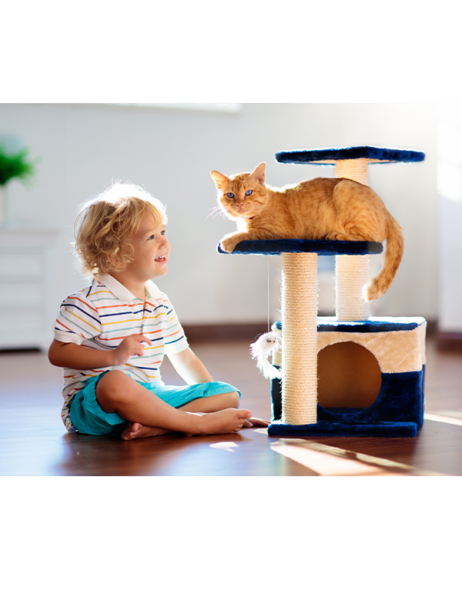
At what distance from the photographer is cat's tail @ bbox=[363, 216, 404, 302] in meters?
1.87

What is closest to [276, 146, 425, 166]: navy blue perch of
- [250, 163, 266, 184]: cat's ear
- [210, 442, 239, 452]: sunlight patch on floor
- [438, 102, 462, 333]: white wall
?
[250, 163, 266, 184]: cat's ear

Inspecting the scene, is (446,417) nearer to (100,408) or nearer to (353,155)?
(353,155)

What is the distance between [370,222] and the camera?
5.95 ft

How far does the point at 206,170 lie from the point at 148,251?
3.03 m

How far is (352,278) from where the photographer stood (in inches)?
83.0

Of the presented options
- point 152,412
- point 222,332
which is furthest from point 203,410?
point 222,332

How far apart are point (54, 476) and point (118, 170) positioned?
3.37 meters

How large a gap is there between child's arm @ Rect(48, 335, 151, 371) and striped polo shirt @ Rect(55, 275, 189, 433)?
0.02m

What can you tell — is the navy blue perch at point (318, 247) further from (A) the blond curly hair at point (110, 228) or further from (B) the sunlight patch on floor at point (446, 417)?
(B) the sunlight patch on floor at point (446, 417)

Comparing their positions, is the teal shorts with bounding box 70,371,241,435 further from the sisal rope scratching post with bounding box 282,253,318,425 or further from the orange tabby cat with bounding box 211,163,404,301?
the orange tabby cat with bounding box 211,163,404,301

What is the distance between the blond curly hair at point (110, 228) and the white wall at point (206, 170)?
8.60ft

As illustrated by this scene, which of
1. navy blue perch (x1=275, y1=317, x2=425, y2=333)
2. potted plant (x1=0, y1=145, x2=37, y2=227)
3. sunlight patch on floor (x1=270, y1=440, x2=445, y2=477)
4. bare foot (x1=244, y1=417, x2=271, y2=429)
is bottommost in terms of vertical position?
sunlight patch on floor (x1=270, y1=440, x2=445, y2=477)
